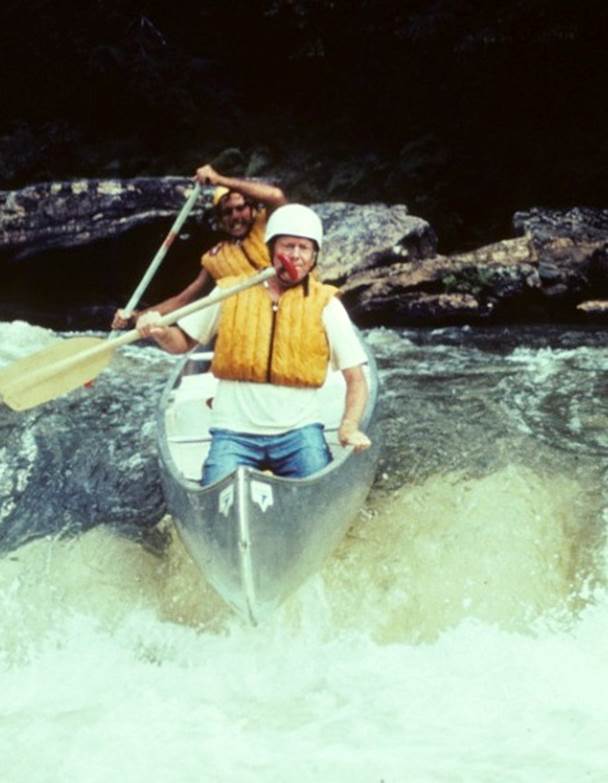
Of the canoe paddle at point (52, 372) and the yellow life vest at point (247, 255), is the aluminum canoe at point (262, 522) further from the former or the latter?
the yellow life vest at point (247, 255)

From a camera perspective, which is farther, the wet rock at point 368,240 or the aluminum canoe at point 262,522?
the wet rock at point 368,240

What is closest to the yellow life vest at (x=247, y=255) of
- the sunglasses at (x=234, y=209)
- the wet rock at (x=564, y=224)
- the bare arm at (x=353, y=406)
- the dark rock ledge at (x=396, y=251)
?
the sunglasses at (x=234, y=209)

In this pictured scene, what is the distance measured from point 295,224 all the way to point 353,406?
73 centimetres

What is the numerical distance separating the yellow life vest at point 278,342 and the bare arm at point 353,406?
0.13 metres

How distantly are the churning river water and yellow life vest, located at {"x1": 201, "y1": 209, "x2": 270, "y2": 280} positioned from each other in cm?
131

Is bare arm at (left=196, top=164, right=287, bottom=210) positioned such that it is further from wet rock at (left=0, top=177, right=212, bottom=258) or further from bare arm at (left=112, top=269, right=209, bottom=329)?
wet rock at (left=0, top=177, right=212, bottom=258)

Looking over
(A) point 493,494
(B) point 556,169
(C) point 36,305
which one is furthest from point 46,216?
(A) point 493,494

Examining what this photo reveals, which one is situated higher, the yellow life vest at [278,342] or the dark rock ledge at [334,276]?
the yellow life vest at [278,342]

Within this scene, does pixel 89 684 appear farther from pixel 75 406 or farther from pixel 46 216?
pixel 46 216

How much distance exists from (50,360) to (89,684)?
57.8 inches

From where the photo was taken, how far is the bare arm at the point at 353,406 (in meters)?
3.47

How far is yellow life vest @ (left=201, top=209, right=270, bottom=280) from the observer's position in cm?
524

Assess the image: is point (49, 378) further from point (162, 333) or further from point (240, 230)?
point (240, 230)

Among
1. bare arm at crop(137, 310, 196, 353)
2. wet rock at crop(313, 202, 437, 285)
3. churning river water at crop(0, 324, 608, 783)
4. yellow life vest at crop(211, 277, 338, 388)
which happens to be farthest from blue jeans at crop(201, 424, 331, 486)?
wet rock at crop(313, 202, 437, 285)
